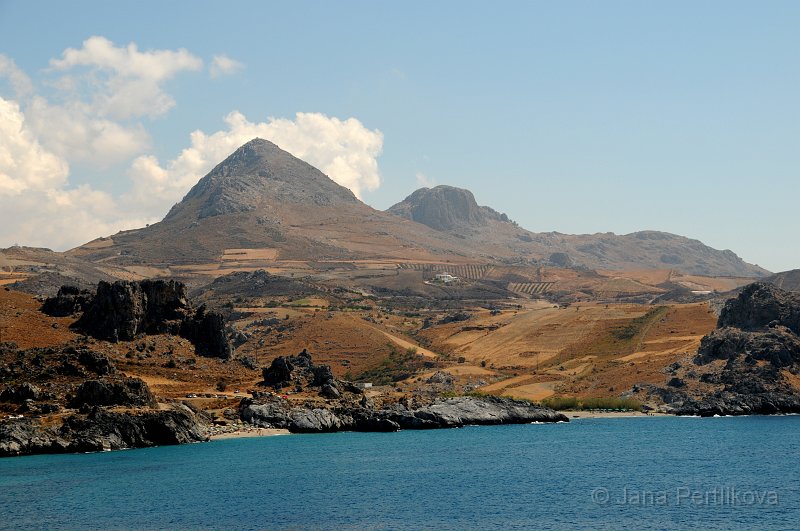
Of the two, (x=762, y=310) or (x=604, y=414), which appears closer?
(x=604, y=414)

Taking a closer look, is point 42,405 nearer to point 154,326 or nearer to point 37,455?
point 37,455

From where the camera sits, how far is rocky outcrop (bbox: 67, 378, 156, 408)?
4131 inches

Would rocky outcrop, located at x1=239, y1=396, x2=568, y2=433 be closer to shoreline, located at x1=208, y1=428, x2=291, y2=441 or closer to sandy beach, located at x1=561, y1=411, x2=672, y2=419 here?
shoreline, located at x1=208, y1=428, x2=291, y2=441

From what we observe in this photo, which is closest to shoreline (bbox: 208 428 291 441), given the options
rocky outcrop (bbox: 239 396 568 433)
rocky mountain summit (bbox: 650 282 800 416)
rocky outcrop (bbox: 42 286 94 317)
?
rocky outcrop (bbox: 239 396 568 433)

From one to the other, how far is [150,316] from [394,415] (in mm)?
40740

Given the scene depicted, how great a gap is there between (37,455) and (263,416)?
99.2 ft

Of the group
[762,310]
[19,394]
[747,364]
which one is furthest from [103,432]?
[762,310]

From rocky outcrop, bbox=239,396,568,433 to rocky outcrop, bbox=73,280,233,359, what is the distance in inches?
963

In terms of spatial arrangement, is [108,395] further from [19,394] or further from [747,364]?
[747,364]

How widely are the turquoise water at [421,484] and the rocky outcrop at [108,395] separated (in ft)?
23.7

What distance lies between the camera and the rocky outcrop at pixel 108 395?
10494 centimetres

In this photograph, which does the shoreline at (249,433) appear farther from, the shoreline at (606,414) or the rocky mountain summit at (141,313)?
the shoreline at (606,414)

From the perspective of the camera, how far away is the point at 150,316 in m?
141

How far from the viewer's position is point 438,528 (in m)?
62.0
